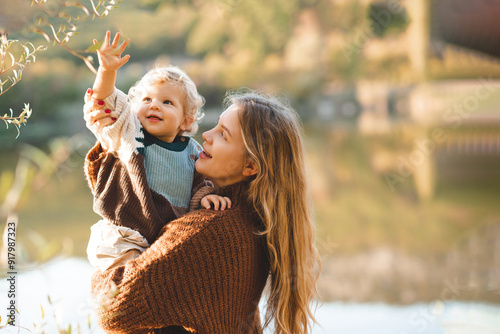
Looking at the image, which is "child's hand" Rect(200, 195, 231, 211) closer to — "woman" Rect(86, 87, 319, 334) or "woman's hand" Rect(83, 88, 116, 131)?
"woman" Rect(86, 87, 319, 334)

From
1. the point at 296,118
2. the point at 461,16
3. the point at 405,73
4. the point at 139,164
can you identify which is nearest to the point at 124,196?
the point at 139,164

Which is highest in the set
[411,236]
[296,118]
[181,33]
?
[181,33]

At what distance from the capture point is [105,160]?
44.6 inches

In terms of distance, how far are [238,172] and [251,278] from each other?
0.72 feet

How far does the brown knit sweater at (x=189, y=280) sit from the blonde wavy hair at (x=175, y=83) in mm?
264

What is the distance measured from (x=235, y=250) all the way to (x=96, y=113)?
1.16 feet

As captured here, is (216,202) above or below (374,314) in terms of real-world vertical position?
above

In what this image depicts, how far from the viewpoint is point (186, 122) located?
129cm

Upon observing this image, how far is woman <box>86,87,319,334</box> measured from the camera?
105 centimetres

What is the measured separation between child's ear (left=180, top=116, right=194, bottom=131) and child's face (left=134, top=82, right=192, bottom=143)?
16 millimetres

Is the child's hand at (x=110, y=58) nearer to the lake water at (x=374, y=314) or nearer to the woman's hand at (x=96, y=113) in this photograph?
the woman's hand at (x=96, y=113)

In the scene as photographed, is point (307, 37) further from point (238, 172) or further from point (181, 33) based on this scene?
point (238, 172)

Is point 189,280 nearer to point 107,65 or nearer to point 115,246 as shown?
point 115,246

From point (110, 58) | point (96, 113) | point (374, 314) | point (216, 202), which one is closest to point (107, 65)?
point (110, 58)
